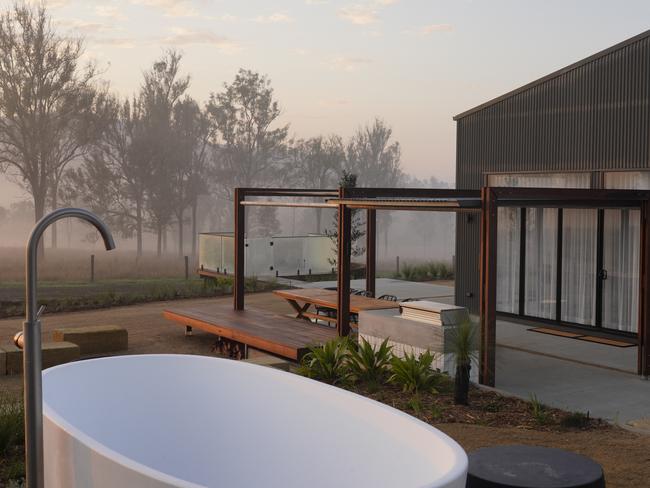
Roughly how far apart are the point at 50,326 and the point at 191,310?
280cm

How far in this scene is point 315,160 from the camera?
42688 mm

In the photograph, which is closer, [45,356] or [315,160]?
[45,356]

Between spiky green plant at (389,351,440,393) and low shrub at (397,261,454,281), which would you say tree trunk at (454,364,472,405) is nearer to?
spiky green plant at (389,351,440,393)

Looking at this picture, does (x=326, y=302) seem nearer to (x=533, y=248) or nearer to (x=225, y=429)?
(x=533, y=248)

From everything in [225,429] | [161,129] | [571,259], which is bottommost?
[225,429]

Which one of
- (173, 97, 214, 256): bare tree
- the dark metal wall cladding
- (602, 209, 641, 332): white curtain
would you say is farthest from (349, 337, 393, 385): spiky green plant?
(173, 97, 214, 256): bare tree

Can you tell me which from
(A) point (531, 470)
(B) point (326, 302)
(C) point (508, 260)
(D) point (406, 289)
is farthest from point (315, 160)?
(A) point (531, 470)

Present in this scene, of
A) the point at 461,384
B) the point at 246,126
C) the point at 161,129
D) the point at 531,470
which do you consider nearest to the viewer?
the point at 531,470

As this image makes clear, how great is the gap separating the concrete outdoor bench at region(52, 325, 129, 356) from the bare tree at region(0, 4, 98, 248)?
20.5 metres

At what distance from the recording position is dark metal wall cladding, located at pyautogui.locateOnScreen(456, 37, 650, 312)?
35.6 feet

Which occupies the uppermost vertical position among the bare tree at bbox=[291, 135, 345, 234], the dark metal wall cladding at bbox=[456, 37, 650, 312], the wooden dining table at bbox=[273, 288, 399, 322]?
the bare tree at bbox=[291, 135, 345, 234]

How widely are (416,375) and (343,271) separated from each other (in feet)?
8.03

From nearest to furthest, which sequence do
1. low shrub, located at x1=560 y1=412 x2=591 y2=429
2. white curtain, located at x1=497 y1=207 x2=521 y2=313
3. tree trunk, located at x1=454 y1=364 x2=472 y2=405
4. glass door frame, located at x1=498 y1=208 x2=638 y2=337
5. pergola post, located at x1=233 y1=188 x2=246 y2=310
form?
low shrub, located at x1=560 y1=412 x2=591 y2=429 → tree trunk, located at x1=454 y1=364 x2=472 y2=405 → glass door frame, located at x1=498 y1=208 x2=638 y2=337 → pergola post, located at x1=233 y1=188 x2=246 y2=310 → white curtain, located at x1=497 y1=207 x2=521 y2=313

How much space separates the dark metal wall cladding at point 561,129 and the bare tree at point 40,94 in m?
20.2
